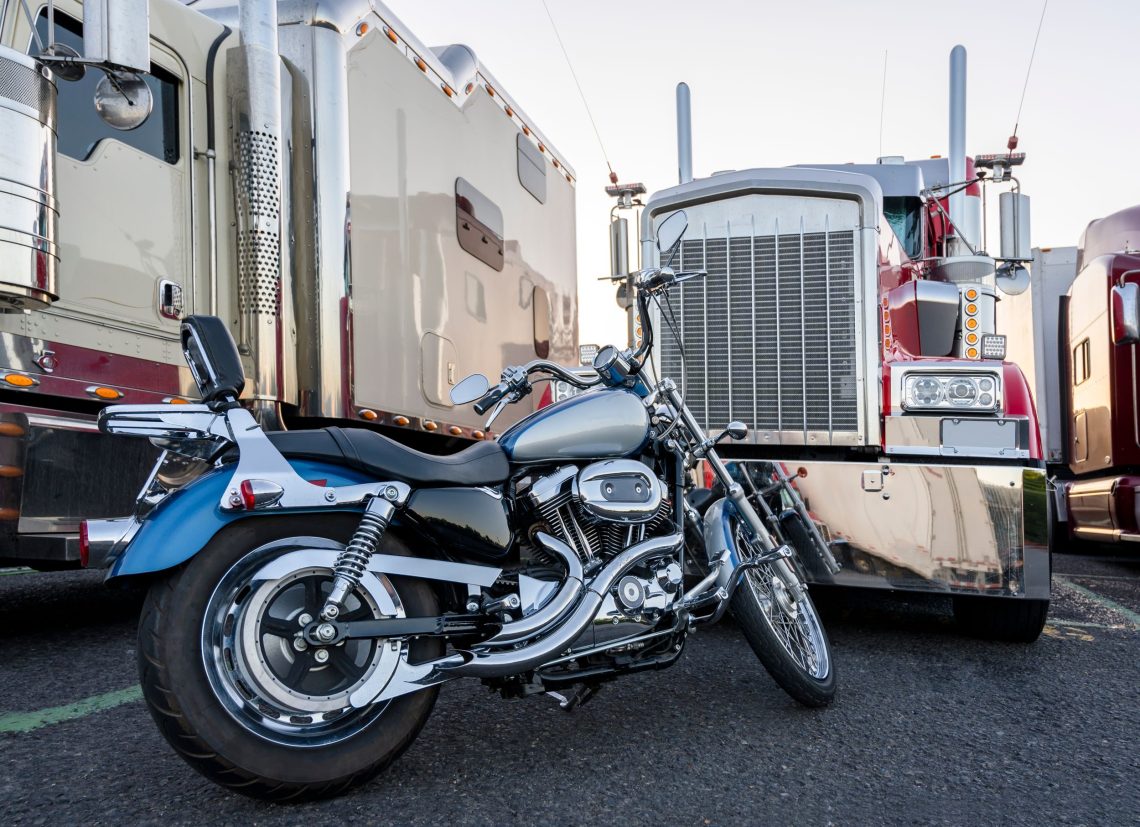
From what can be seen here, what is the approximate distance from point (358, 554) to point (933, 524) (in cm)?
288

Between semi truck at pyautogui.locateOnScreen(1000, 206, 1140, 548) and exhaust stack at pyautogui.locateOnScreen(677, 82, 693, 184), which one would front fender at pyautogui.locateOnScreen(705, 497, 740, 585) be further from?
semi truck at pyautogui.locateOnScreen(1000, 206, 1140, 548)

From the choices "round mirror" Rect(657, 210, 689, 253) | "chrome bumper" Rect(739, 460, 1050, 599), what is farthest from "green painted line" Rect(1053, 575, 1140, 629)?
"round mirror" Rect(657, 210, 689, 253)

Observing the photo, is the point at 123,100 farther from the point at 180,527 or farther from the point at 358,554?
the point at 358,554

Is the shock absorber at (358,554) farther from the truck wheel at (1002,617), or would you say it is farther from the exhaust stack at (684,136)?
the exhaust stack at (684,136)

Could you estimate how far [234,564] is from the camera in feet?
7.82

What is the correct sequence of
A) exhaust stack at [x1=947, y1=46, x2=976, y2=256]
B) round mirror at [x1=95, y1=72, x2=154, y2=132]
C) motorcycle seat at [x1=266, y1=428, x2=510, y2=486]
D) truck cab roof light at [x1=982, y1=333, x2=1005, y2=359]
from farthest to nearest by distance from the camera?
1. exhaust stack at [x1=947, y1=46, x2=976, y2=256]
2. truck cab roof light at [x1=982, y1=333, x2=1005, y2=359]
3. round mirror at [x1=95, y1=72, x2=154, y2=132]
4. motorcycle seat at [x1=266, y1=428, x2=510, y2=486]

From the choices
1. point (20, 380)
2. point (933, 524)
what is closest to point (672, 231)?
point (933, 524)

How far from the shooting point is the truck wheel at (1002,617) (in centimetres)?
442

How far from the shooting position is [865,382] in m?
4.66

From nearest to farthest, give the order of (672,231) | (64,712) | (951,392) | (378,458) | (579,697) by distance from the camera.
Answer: (378,458) < (579,697) < (64,712) < (672,231) < (951,392)

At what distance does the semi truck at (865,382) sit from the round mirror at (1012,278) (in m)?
0.02

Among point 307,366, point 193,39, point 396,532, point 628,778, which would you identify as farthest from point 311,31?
point 628,778

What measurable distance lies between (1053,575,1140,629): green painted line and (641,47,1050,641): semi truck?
144 centimetres

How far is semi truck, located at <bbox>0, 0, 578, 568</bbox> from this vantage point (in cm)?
344
